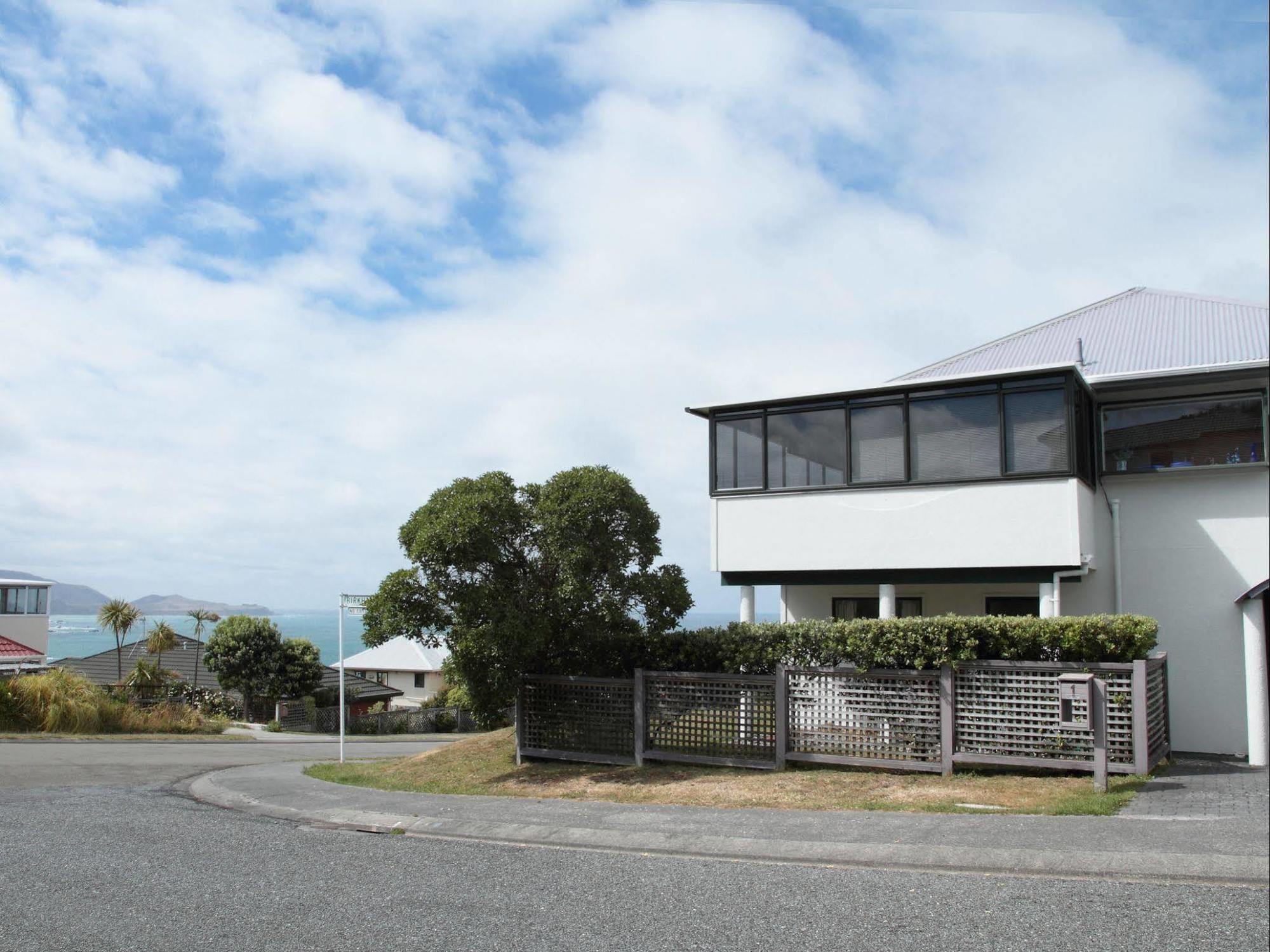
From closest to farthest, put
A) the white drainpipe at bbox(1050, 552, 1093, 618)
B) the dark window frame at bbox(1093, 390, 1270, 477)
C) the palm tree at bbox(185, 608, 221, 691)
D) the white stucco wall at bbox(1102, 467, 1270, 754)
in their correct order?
the white drainpipe at bbox(1050, 552, 1093, 618) < the white stucco wall at bbox(1102, 467, 1270, 754) < the dark window frame at bbox(1093, 390, 1270, 477) < the palm tree at bbox(185, 608, 221, 691)

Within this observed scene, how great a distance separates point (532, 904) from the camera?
7078 millimetres

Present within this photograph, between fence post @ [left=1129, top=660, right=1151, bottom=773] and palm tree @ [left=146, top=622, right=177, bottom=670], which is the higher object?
fence post @ [left=1129, top=660, right=1151, bottom=773]

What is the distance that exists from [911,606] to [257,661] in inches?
1258

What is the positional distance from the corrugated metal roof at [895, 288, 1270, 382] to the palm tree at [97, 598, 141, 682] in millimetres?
34176

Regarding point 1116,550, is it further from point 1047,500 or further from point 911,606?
point 911,606

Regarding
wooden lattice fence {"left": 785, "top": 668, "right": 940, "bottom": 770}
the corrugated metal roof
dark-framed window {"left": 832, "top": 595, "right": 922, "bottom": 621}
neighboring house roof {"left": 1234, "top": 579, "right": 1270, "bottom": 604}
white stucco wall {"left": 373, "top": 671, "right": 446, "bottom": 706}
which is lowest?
white stucco wall {"left": 373, "top": 671, "right": 446, "bottom": 706}

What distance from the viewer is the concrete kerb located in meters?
7.37

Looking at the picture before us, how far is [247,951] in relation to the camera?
5.99 m

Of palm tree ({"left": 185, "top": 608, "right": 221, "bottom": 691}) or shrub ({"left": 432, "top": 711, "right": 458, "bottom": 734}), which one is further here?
palm tree ({"left": 185, "top": 608, "right": 221, "bottom": 691})

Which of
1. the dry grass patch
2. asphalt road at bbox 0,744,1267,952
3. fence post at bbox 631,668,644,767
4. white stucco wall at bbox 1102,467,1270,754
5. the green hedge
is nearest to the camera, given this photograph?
asphalt road at bbox 0,744,1267,952

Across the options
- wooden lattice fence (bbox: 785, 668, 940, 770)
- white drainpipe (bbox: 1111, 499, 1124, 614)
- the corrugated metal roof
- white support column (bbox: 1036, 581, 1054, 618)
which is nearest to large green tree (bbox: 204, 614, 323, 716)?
the corrugated metal roof

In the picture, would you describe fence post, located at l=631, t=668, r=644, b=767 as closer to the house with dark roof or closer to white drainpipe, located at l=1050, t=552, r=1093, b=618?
white drainpipe, located at l=1050, t=552, r=1093, b=618

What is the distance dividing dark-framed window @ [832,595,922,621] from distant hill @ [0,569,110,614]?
56.7 ft

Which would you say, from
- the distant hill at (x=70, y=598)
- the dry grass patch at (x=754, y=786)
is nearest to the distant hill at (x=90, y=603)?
the distant hill at (x=70, y=598)
